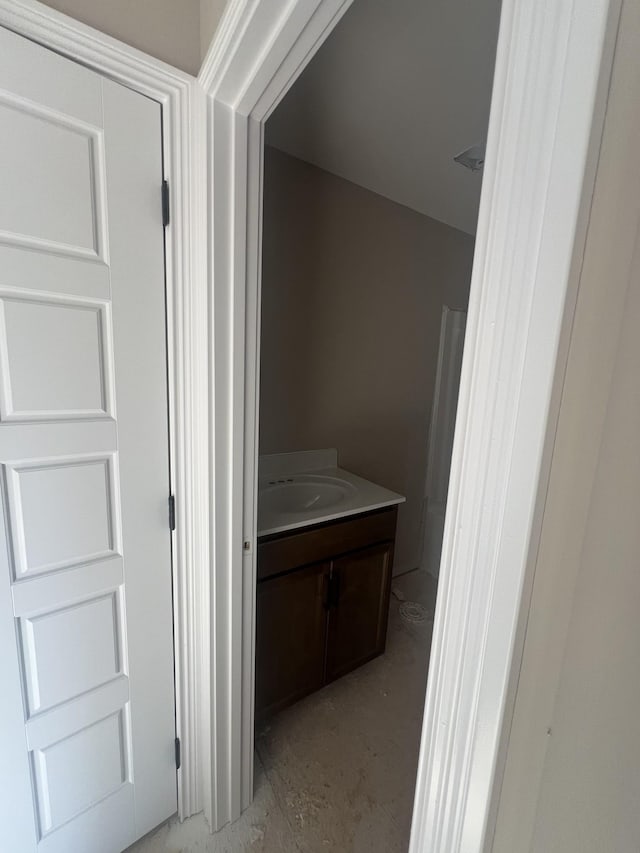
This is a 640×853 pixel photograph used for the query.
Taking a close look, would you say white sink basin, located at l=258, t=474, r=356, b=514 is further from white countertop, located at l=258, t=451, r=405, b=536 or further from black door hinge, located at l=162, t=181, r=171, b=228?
black door hinge, located at l=162, t=181, r=171, b=228

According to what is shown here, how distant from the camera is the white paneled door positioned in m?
0.78

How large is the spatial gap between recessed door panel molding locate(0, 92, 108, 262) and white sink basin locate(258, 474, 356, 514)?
3.79ft

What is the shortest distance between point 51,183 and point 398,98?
1.12m

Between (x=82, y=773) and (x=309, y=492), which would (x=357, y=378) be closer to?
(x=309, y=492)

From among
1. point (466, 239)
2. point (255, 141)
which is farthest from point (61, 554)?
point (466, 239)

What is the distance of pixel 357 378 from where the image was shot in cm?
213

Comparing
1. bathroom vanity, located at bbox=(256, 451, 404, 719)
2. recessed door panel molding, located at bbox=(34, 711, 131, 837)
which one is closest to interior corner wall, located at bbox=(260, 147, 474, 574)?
bathroom vanity, located at bbox=(256, 451, 404, 719)

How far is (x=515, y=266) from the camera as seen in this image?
0.34 m

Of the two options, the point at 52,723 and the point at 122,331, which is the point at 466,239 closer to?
the point at 122,331

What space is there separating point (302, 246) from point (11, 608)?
167cm

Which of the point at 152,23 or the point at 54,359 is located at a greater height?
the point at 152,23

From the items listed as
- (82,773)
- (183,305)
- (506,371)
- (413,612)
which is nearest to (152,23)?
(183,305)

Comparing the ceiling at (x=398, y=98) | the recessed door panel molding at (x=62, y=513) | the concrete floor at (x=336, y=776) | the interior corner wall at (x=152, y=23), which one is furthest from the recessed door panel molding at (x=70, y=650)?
the ceiling at (x=398, y=98)

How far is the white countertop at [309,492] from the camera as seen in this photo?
1.42 metres
